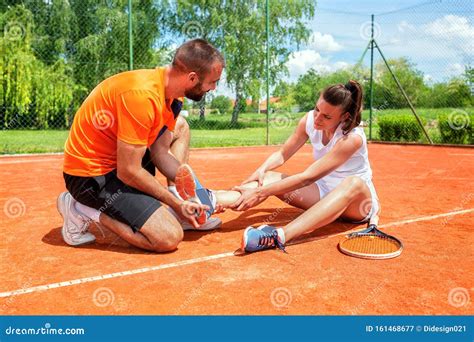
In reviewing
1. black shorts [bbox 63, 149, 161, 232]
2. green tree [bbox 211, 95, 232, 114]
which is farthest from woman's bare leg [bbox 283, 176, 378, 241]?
green tree [bbox 211, 95, 232, 114]

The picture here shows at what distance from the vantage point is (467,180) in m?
6.57

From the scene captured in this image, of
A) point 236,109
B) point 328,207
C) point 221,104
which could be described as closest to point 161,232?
point 328,207

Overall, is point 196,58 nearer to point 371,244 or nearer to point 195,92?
point 195,92

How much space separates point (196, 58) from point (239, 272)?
1413mm

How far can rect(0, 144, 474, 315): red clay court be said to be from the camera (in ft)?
7.79

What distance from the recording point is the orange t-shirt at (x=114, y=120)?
296 cm

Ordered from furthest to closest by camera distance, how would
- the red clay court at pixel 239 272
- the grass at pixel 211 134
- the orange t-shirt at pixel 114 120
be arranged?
the grass at pixel 211 134
the orange t-shirt at pixel 114 120
the red clay court at pixel 239 272

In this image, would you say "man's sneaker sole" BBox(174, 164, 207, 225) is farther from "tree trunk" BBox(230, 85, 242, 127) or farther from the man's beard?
"tree trunk" BBox(230, 85, 242, 127)

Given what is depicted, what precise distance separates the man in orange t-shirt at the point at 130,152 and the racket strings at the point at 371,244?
1.08 metres

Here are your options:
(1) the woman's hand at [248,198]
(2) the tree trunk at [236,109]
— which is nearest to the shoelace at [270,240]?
(1) the woman's hand at [248,198]

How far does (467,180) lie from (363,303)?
4.95 meters

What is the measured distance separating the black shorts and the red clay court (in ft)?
0.88

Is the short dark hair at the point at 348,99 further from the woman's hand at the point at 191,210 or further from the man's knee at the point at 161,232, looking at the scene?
the man's knee at the point at 161,232
